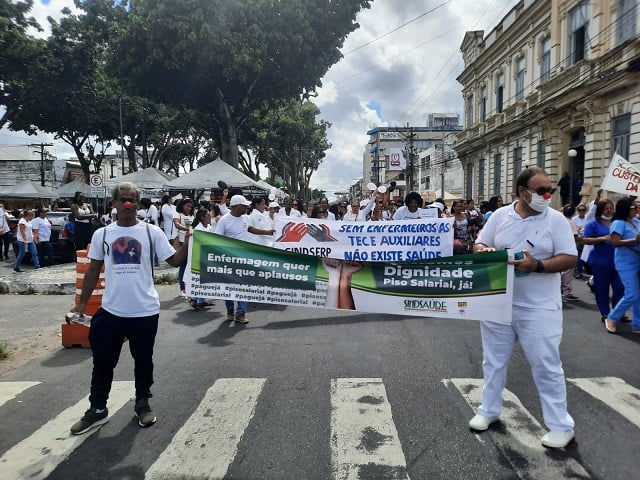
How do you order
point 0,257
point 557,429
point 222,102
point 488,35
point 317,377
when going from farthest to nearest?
point 488,35 → point 222,102 → point 0,257 → point 317,377 → point 557,429

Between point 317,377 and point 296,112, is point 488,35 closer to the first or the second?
point 296,112

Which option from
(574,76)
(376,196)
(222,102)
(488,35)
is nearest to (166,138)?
(222,102)

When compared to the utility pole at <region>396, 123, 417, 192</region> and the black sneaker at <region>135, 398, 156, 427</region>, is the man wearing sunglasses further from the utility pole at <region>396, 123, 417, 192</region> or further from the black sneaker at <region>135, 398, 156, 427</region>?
the utility pole at <region>396, 123, 417, 192</region>

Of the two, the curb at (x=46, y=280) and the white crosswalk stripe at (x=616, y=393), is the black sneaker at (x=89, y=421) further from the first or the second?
the curb at (x=46, y=280)

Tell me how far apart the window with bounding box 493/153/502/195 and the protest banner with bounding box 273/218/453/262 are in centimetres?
2756

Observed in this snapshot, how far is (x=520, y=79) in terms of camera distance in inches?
1180

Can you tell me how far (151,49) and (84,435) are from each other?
2095 centimetres

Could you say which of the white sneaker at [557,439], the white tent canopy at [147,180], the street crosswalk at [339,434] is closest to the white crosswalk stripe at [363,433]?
the street crosswalk at [339,434]

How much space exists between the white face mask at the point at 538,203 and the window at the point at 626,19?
60.0 feet

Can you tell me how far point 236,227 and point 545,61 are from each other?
2442cm

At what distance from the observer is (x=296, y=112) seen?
47.0 m

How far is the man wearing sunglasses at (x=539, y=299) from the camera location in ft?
11.4

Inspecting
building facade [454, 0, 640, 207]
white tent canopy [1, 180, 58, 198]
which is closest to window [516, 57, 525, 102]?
building facade [454, 0, 640, 207]

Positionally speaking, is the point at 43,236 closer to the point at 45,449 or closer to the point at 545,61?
the point at 45,449
